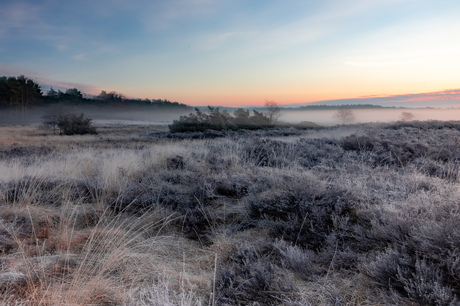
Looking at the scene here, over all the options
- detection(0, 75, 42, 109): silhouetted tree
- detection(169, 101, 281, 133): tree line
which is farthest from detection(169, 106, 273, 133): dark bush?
detection(0, 75, 42, 109): silhouetted tree

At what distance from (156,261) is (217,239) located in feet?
2.51

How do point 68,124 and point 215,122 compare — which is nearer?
point 68,124

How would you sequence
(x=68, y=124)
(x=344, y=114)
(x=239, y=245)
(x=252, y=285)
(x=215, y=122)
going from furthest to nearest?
(x=344, y=114) → (x=215, y=122) → (x=68, y=124) → (x=239, y=245) → (x=252, y=285)

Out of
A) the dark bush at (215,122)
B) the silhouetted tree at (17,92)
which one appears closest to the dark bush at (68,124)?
the dark bush at (215,122)

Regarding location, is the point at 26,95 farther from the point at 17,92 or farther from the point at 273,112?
the point at 273,112

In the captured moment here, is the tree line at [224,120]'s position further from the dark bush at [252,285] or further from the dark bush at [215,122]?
the dark bush at [252,285]


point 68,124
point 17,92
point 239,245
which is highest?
point 17,92

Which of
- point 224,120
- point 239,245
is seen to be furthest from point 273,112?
point 239,245

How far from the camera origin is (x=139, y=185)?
5344mm

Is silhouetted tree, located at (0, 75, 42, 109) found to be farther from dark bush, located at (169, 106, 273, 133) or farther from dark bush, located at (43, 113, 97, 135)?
dark bush, located at (169, 106, 273, 133)

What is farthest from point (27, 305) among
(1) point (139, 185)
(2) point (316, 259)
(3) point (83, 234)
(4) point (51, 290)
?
(1) point (139, 185)

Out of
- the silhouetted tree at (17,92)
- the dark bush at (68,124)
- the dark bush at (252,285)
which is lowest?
the dark bush at (252,285)

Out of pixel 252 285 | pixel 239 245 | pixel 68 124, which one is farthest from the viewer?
pixel 68 124

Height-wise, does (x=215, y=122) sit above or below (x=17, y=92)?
below
